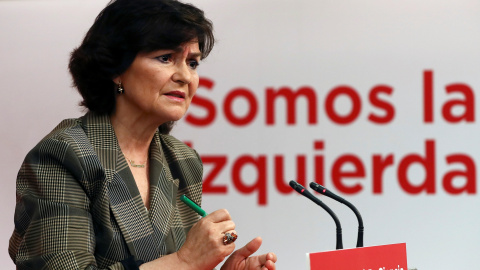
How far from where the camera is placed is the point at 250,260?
Answer: 1758mm

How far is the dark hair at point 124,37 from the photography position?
1.72m

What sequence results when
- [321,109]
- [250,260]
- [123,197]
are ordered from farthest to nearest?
[321,109] → [250,260] → [123,197]

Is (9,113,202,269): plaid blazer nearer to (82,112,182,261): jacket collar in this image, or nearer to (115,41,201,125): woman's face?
(82,112,182,261): jacket collar

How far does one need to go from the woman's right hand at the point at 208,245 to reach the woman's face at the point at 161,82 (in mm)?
349

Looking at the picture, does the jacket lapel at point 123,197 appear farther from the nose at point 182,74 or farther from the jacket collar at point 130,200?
the nose at point 182,74

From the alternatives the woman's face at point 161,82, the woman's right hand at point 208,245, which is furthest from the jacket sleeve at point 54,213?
the woman's face at point 161,82

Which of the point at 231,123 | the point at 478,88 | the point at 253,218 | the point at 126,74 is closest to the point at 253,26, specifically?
the point at 231,123

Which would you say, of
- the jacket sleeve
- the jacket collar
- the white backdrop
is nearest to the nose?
the jacket collar

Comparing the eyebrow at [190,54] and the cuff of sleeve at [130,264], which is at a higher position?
the eyebrow at [190,54]

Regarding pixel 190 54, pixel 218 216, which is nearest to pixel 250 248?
pixel 218 216

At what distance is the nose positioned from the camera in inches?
69.1

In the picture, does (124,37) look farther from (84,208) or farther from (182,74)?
(84,208)

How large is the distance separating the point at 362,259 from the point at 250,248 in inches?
13.4

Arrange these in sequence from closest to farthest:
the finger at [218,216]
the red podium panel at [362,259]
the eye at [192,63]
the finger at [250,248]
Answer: the red podium panel at [362,259]
the finger at [218,216]
the finger at [250,248]
the eye at [192,63]
